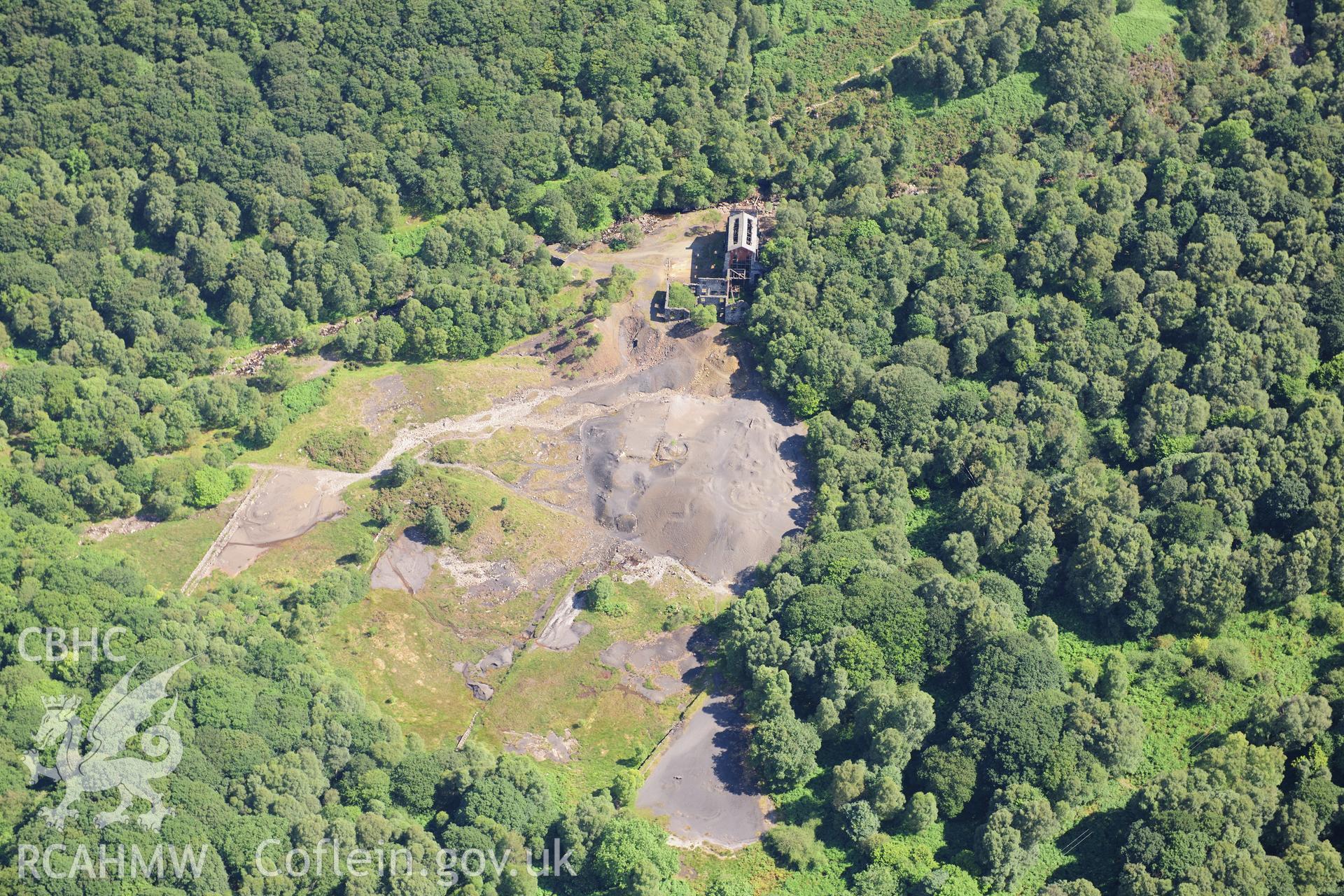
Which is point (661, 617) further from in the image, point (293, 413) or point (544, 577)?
point (293, 413)

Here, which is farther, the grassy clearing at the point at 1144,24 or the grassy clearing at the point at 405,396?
the grassy clearing at the point at 1144,24

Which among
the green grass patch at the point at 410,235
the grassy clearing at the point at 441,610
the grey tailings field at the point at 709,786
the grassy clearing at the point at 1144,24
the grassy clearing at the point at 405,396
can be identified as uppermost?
the grassy clearing at the point at 1144,24

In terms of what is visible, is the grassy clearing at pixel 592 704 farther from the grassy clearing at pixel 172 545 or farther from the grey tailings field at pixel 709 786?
the grassy clearing at pixel 172 545

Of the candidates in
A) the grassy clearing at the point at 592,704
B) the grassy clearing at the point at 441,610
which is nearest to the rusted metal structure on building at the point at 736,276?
the grassy clearing at the point at 441,610

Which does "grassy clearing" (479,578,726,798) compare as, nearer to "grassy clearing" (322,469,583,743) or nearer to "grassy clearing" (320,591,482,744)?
"grassy clearing" (322,469,583,743)

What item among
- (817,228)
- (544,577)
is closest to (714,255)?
(817,228)

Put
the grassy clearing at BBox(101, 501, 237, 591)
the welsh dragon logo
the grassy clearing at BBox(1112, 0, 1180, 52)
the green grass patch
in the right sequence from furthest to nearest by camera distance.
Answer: the grassy clearing at BBox(1112, 0, 1180, 52) < the green grass patch < the grassy clearing at BBox(101, 501, 237, 591) < the welsh dragon logo

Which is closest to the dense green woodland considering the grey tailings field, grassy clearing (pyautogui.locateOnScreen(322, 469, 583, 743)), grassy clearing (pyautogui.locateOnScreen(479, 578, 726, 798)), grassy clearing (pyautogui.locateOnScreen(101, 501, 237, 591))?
grassy clearing (pyautogui.locateOnScreen(101, 501, 237, 591))
